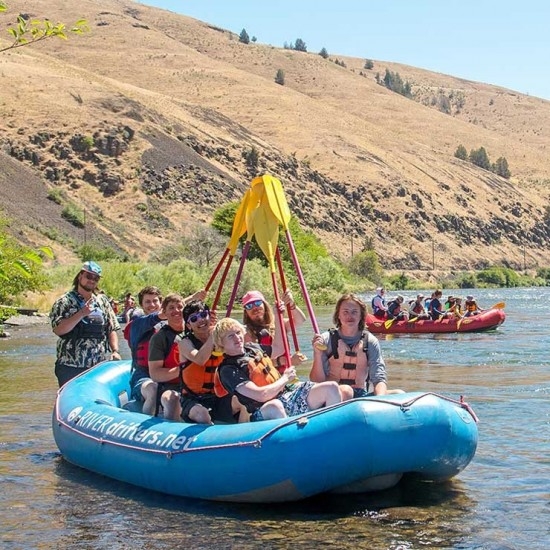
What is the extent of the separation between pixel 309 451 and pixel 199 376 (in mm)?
1416

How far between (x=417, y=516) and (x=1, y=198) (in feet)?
185

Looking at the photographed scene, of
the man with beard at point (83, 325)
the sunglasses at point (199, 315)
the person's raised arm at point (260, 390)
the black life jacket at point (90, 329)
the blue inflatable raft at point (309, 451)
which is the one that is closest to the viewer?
the blue inflatable raft at point (309, 451)

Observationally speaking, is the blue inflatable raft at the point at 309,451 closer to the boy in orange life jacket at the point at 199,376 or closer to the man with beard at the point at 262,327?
the boy in orange life jacket at the point at 199,376

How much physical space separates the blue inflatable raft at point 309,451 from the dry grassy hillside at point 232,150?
5013 cm

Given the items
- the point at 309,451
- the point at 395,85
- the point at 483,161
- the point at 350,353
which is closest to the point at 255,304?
the point at 350,353

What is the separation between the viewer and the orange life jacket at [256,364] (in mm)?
8320

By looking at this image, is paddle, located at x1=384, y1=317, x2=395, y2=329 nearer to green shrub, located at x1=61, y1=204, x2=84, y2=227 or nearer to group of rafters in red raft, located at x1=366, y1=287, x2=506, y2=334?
group of rafters in red raft, located at x1=366, y1=287, x2=506, y2=334

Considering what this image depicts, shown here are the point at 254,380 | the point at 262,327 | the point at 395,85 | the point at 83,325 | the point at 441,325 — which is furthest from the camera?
the point at 395,85

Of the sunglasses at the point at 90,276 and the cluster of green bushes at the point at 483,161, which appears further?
the cluster of green bushes at the point at 483,161

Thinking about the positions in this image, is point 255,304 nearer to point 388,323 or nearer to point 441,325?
point 388,323

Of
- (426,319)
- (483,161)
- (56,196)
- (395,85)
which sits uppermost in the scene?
(395,85)

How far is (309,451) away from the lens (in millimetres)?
7789

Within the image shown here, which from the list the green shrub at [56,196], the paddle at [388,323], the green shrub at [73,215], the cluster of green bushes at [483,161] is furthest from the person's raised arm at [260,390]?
the cluster of green bushes at [483,161]

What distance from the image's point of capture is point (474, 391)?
15.7 metres
